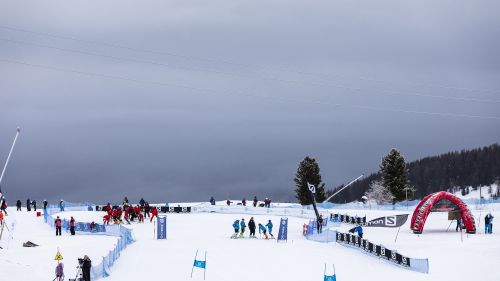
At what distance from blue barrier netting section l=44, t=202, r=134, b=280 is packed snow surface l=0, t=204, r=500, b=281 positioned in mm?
473

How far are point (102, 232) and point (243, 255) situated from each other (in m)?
13.1

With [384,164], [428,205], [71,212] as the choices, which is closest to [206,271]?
[428,205]

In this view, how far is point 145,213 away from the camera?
2493 inches

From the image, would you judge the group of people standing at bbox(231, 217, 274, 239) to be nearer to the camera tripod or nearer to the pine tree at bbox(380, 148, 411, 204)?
the camera tripod

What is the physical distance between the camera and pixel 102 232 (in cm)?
5241

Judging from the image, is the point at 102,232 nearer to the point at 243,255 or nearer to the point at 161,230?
the point at 161,230

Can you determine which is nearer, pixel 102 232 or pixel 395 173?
pixel 102 232

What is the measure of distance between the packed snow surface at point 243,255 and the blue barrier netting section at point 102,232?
1.55 ft

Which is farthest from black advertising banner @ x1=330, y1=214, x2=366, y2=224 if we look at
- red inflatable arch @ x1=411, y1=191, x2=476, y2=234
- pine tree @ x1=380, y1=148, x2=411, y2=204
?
pine tree @ x1=380, y1=148, x2=411, y2=204

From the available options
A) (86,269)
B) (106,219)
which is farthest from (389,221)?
(86,269)

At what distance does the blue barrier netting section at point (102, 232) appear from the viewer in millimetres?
33925

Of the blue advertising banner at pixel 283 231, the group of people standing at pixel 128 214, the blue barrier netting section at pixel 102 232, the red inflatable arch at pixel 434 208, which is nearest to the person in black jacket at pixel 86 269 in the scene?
the blue barrier netting section at pixel 102 232

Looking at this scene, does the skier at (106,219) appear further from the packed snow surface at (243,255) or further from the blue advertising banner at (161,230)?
the blue advertising banner at (161,230)

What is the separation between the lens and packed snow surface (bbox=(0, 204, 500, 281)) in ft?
120
